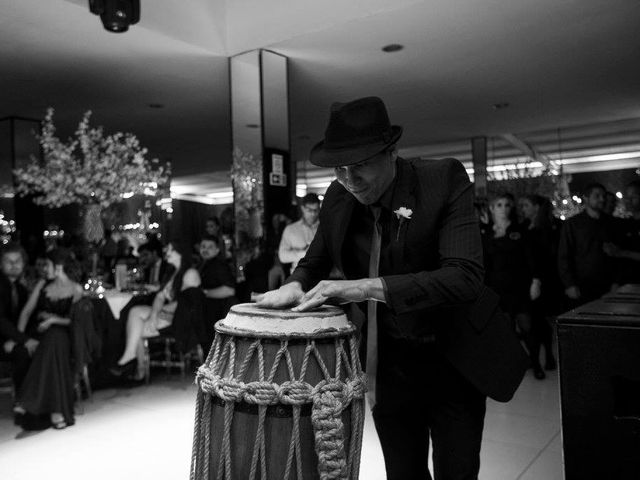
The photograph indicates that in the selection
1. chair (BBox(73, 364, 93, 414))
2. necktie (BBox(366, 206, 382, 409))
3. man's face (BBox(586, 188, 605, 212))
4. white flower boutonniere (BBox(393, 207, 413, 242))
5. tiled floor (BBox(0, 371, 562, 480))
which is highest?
man's face (BBox(586, 188, 605, 212))

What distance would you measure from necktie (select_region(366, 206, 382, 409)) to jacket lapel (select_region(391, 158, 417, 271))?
0.15 feet

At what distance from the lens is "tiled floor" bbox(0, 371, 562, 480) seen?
2.88 m

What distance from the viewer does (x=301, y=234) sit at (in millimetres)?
4766

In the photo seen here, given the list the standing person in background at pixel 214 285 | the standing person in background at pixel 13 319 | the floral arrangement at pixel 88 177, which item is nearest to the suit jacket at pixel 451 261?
the standing person in background at pixel 13 319

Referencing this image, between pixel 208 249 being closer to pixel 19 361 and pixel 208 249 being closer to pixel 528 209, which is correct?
pixel 19 361

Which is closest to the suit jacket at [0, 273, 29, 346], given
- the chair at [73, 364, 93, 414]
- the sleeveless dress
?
the chair at [73, 364, 93, 414]

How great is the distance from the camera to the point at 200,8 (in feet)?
16.8

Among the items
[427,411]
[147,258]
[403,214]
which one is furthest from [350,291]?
[147,258]

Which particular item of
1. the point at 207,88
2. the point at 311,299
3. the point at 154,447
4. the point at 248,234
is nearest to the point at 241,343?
the point at 311,299

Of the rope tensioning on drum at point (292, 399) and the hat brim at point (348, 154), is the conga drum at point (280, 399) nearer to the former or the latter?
the rope tensioning on drum at point (292, 399)

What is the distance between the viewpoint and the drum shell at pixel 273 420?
1290mm

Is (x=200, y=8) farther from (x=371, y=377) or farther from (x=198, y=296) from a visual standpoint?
(x=371, y=377)

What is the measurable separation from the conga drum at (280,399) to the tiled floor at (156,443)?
158 cm

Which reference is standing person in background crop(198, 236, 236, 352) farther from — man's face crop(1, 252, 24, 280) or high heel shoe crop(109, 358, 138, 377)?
man's face crop(1, 252, 24, 280)
